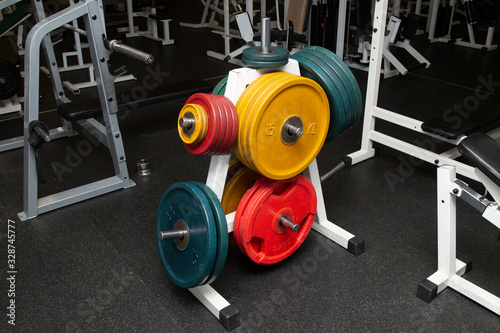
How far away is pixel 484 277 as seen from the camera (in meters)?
1.70

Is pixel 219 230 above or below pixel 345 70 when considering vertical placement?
below

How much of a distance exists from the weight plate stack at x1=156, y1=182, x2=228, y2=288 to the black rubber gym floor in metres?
0.17

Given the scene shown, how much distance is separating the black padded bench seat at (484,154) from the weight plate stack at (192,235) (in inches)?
31.2

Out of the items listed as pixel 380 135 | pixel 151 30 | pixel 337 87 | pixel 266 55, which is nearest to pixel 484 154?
pixel 337 87

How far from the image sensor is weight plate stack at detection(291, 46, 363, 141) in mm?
1585

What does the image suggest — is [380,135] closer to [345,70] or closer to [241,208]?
[345,70]

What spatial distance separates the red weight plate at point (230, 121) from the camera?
4.46ft

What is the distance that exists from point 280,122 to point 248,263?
643mm

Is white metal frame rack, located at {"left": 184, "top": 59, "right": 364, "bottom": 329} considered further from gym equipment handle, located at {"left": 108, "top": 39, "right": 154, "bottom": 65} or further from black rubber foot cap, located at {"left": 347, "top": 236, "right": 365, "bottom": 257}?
black rubber foot cap, located at {"left": 347, "top": 236, "right": 365, "bottom": 257}

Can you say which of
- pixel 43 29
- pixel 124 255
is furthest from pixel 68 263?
pixel 43 29

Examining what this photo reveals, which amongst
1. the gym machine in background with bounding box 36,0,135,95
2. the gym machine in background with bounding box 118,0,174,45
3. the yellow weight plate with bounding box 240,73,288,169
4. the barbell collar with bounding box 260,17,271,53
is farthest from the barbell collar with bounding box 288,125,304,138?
the gym machine in background with bounding box 118,0,174,45

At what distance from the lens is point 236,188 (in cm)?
167

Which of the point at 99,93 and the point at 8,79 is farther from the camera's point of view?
the point at 8,79

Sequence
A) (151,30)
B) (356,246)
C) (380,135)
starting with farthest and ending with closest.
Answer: (151,30)
(380,135)
(356,246)
